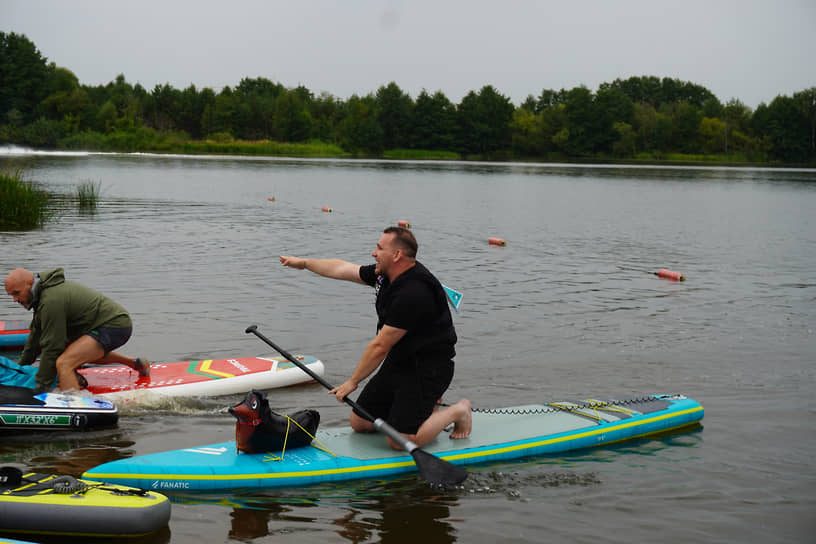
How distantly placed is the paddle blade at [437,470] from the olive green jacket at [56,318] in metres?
3.87

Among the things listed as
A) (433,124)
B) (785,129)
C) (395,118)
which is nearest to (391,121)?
(395,118)

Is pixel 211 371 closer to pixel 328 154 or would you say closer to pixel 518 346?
pixel 518 346

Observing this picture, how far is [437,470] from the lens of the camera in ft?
21.1

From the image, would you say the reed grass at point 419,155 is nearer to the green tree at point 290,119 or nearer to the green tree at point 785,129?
the green tree at point 290,119

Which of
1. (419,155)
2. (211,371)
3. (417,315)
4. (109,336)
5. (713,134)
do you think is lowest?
(211,371)

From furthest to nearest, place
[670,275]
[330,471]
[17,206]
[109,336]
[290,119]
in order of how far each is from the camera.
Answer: [290,119] → [17,206] → [670,275] → [109,336] → [330,471]

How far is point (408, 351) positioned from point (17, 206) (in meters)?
19.0

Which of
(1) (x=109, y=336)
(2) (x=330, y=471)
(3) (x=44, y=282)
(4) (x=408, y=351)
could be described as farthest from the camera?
(1) (x=109, y=336)

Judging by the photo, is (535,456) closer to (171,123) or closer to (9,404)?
(9,404)

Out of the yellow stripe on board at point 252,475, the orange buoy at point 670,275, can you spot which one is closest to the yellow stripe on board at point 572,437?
the yellow stripe on board at point 252,475

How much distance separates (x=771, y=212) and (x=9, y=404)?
127 ft

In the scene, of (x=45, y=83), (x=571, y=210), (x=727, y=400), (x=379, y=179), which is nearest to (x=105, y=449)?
(x=727, y=400)

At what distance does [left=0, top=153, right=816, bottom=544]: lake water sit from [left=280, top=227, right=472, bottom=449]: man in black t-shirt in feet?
1.85

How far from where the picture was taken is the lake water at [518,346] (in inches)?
248
